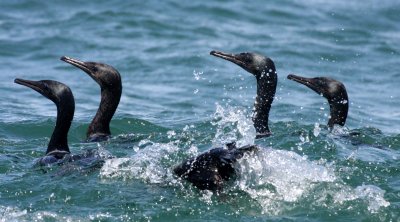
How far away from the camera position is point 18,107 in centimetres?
1482

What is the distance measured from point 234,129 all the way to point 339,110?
4.69 ft

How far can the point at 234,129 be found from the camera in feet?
40.5

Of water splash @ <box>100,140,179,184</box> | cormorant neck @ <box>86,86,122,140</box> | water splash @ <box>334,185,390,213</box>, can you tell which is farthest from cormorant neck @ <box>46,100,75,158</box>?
water splash @ <box>334,185,390,213</box>

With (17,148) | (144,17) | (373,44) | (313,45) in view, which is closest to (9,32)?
(144,17)

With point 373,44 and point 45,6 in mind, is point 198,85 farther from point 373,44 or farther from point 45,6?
point 45,6

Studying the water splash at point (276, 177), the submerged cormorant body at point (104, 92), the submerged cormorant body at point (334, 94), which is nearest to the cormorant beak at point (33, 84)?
the submerged cormorant body at point (104, 92)

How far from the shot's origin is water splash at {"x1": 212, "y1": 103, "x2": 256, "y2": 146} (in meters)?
10.2

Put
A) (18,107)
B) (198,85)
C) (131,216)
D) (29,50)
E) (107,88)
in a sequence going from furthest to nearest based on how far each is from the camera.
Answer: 1. (29,50)
2. (198,85)
3. (18,107)
4. (107,88)
5. (131,216)

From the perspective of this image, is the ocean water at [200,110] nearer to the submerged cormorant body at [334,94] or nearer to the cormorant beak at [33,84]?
the submerged cormorant body at [334,94]

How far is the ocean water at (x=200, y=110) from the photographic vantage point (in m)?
8.86

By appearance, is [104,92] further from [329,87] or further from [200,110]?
[200,110]

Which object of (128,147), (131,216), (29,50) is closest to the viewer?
(131,216)

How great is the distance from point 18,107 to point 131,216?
6766 millimetres

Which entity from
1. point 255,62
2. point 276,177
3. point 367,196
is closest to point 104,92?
point 255,62
